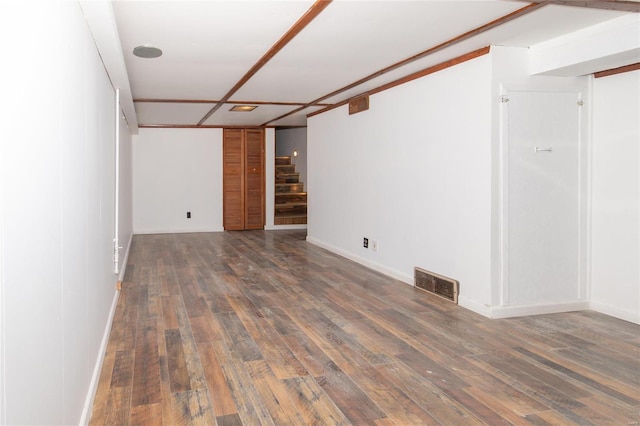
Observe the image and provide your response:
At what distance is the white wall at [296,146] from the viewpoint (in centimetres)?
1205

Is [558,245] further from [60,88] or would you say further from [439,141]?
[60,88]

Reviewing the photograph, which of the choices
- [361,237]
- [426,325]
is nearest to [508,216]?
[426,325]

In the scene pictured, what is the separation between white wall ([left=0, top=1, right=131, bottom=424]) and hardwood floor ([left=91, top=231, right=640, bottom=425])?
1.51 ft

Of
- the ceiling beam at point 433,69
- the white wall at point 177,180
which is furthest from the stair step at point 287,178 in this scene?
the ceiling beam at point 433,69

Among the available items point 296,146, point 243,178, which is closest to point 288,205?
point 243,178

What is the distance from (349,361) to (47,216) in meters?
2.01

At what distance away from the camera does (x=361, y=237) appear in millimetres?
6426

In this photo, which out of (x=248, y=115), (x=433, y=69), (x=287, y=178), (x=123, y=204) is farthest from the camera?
(x=287, y=178)

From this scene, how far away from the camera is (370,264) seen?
6.11 m

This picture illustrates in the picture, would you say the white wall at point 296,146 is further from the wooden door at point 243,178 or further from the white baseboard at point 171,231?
the white baseboard at point 171,231

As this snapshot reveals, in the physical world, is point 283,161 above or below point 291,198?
above

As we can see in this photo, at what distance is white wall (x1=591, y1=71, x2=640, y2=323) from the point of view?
12.5 ft

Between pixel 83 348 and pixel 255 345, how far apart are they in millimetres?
1236

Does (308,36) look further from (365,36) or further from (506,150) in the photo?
(506,150)
